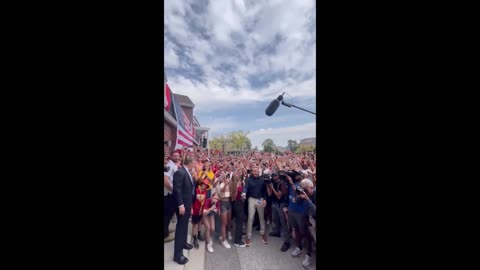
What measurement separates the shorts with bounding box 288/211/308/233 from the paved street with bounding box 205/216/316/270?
332 millimetres

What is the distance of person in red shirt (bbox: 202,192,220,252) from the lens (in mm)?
2887

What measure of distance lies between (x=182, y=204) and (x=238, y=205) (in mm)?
874

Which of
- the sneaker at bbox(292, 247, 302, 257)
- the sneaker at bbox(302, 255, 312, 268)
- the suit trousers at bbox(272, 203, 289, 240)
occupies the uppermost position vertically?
the suit trousers at bbox(272, 203, 289, 240)

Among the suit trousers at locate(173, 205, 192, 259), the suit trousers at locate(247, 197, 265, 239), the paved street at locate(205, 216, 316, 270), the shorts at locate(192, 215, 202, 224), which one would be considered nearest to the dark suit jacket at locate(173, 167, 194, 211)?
the suit trousers at locate(173, 205, 192, 259)

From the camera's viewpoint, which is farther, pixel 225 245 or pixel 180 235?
pixel 225 245

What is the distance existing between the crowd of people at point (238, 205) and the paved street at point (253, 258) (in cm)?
7

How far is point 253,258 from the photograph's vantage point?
2.69 metres

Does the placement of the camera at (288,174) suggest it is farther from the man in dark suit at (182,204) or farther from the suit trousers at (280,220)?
the man in dark suit at (182,204)

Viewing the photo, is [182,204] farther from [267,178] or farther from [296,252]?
[296,252]

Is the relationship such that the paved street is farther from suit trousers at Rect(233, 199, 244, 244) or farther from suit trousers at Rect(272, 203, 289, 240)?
suit trousers at Rect(272, 203, 289, 240)

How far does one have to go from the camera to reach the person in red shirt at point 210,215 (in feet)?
9.47

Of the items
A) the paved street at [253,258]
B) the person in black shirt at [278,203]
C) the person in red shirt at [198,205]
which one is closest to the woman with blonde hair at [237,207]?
the paved street at [253,258]

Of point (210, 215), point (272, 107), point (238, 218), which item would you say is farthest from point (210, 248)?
point (272, 107)
